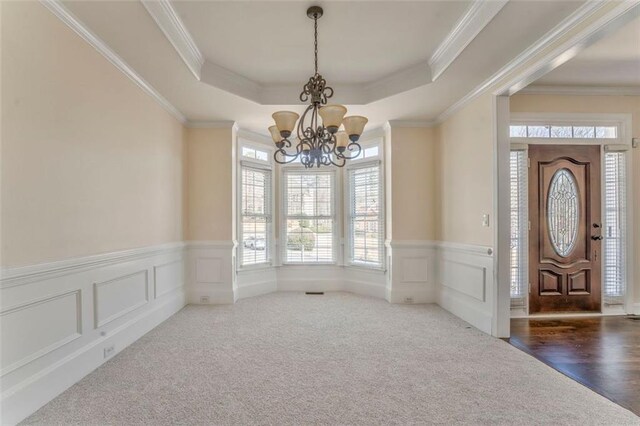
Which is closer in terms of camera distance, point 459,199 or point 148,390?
point 148,390

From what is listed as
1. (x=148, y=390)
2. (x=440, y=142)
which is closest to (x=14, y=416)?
(x=148, y=390)

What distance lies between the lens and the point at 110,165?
2.81 meters

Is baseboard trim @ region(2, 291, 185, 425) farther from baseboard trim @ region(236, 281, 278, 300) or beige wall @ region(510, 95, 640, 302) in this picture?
beige wall @ region(510, 95, 640, 302)

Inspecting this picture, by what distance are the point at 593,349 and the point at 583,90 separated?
3037mm

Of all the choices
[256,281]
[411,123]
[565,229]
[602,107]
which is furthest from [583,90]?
[256,281]

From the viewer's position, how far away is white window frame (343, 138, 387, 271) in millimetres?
4914

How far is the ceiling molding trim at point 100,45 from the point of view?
7.06ft

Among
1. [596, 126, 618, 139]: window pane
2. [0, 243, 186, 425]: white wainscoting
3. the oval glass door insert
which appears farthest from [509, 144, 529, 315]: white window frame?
[0, 243, 186, 425]: white wainscoting

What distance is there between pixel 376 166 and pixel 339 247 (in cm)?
149

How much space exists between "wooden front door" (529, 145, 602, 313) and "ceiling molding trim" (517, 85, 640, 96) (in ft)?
2.17

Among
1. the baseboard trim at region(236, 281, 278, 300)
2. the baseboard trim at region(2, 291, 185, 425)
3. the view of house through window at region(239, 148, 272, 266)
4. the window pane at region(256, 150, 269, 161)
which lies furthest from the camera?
the window pane at region(256, 150, 269, 161)

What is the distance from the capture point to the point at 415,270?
4621 mm

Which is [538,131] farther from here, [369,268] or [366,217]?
[369,268]

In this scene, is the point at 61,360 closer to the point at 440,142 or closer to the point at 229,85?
the point at 229,85
